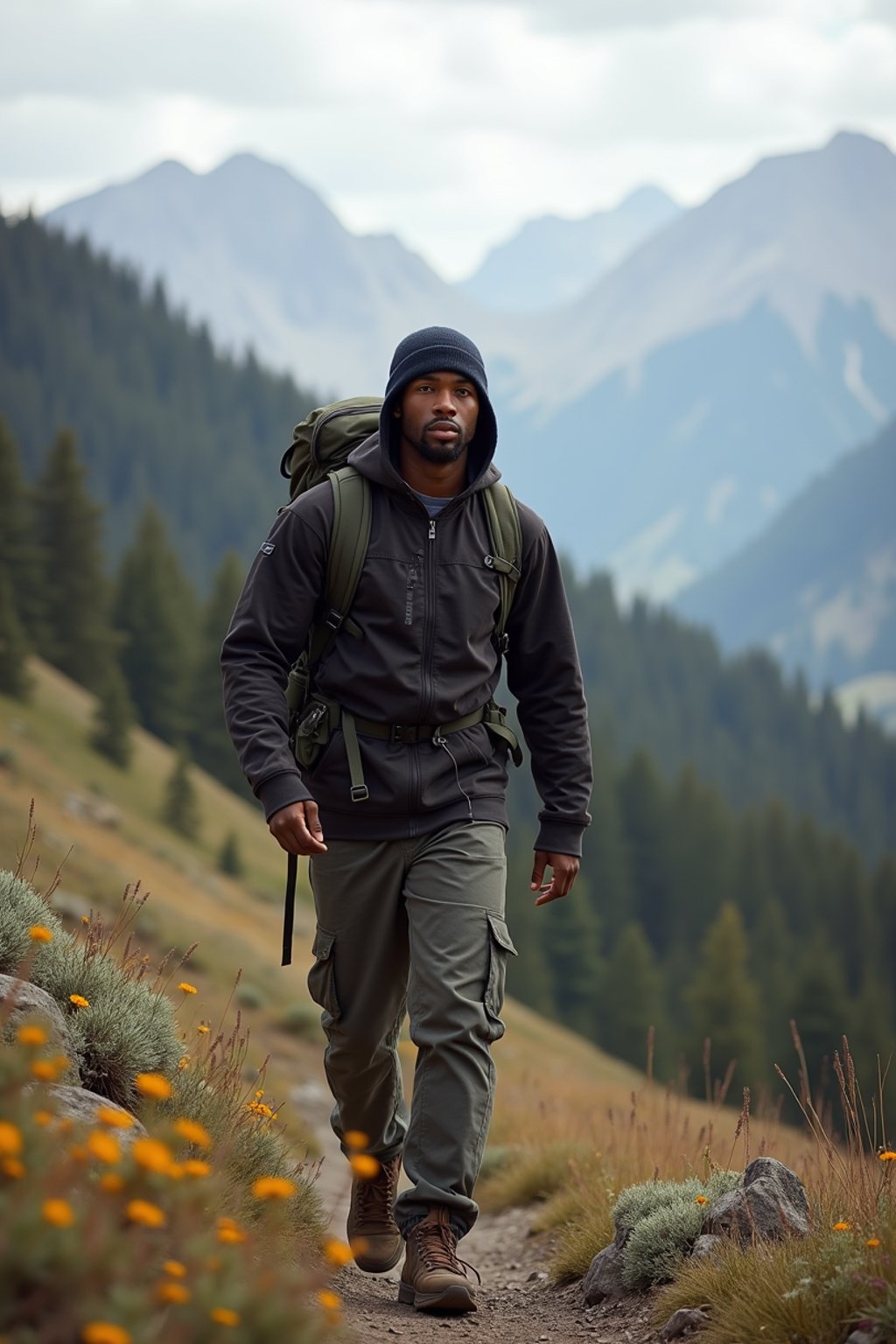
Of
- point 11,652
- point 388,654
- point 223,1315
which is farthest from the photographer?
point 11,652

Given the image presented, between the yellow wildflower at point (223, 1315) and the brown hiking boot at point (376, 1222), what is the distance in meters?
2.94

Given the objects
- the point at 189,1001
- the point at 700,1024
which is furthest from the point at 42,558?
the point at 189,1001

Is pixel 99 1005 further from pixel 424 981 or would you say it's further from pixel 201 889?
pixel 201 889

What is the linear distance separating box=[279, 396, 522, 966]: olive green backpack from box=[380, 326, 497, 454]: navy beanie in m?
0.20

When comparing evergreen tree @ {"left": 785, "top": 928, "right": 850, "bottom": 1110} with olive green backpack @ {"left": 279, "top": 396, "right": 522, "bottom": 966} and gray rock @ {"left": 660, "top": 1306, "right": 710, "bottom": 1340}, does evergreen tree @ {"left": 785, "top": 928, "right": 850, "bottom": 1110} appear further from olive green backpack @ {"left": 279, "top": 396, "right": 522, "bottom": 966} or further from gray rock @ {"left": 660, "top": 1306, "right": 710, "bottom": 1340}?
gray rock @ {"left": 660, "top": 1306, "right": 710, "bottom": 1340}

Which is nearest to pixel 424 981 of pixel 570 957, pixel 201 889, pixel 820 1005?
pixel 201 889

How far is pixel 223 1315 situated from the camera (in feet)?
Answer: 7.72

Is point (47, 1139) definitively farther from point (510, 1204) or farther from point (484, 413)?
point (510, 1204)

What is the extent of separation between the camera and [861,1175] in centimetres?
416

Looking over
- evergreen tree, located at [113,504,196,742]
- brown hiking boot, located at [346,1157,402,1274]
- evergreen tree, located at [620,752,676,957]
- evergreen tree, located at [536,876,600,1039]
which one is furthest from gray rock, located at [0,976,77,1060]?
evergreen tree, located at [620,752,676,957]

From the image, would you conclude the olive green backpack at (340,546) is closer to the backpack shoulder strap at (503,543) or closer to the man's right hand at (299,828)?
the backpack shoulder strap at (503,543)

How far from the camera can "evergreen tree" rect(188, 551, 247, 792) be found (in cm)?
6019

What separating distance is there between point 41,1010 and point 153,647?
58.0m

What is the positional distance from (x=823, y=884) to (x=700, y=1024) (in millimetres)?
32495
